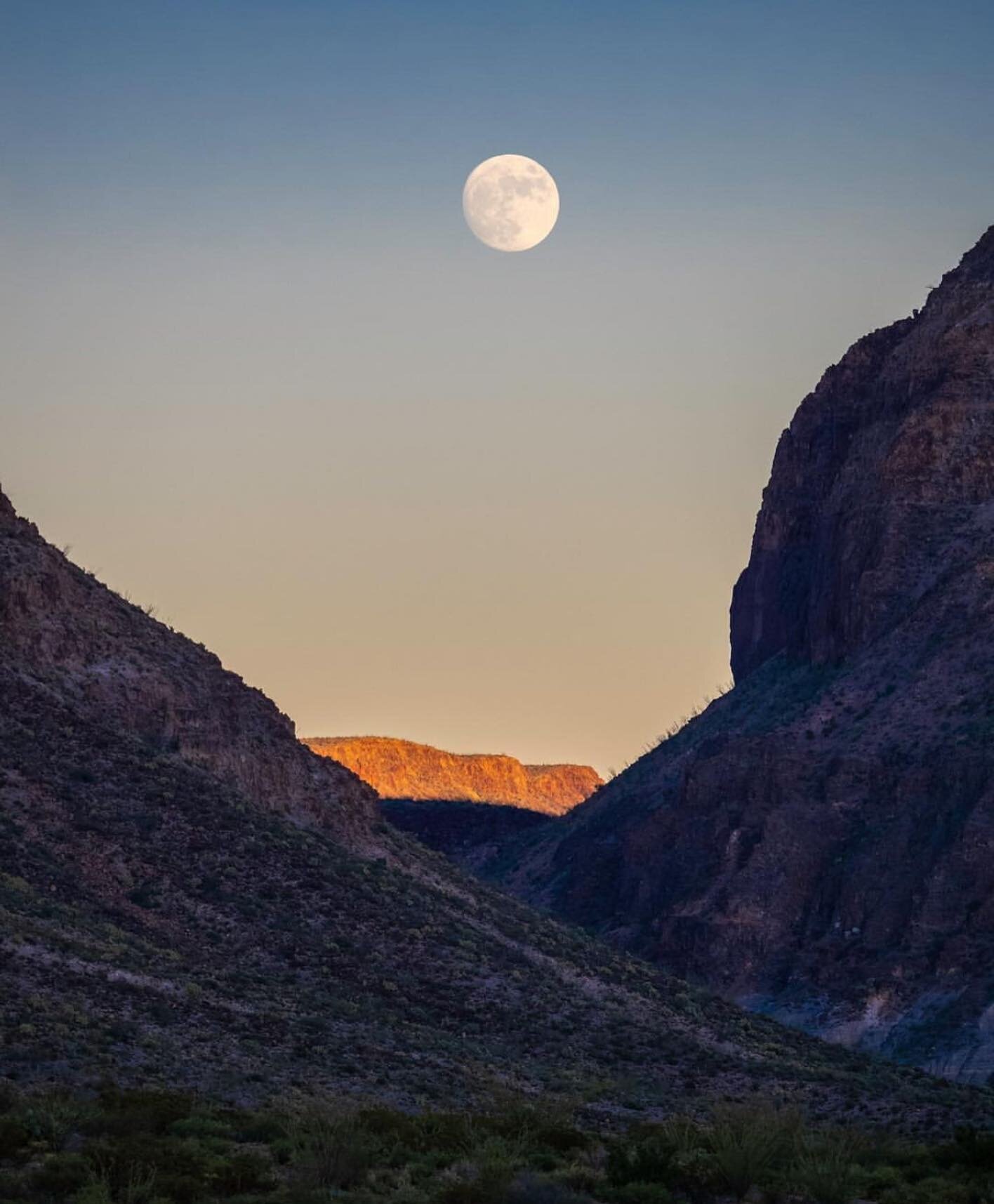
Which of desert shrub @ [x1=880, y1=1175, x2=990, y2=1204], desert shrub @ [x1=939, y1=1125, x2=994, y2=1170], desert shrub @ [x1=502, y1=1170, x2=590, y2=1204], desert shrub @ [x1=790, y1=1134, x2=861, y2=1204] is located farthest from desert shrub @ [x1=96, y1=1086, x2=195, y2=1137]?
desert shrub @ [x1=939, y1=1125, x2=994, y2=1170]

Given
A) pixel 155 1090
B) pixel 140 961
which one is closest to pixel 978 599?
pixel 140 961

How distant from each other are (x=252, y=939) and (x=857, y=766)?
159 feet

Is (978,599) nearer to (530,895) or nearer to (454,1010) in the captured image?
(530,895)

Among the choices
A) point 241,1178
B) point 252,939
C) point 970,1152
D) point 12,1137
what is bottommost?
point 12,1137

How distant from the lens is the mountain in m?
85.7

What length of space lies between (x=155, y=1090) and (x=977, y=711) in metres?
64.2

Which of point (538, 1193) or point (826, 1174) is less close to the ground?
point (826, 1174)

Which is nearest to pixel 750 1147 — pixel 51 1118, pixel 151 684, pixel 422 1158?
pixel 422 1158

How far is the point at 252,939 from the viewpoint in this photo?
5594 centimetres

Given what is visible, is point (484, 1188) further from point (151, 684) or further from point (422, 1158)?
point (151, 684)

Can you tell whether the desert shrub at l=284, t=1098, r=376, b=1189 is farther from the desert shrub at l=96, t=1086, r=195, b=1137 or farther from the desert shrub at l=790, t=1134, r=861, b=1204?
the desert shrub at l=790, t=1134, r=861, b=1204

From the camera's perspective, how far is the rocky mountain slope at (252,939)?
4569cm

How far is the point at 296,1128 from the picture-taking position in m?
35.8

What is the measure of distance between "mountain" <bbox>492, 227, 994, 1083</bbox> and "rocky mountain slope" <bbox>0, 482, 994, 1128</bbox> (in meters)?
16.8
